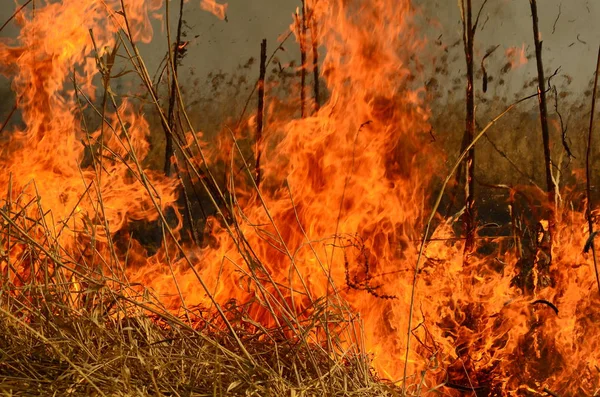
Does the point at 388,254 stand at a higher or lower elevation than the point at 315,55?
lower

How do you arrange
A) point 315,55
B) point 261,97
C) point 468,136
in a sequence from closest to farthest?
point 468,136 < point 315,55 < point 261,97

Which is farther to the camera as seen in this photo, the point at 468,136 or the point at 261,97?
the point at 261,97

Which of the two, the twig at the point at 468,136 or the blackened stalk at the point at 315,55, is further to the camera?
the blackened stalk at the point at 315,55

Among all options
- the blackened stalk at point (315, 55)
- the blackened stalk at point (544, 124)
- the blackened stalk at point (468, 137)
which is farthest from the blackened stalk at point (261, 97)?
the blackened stalk at point (544, 124)

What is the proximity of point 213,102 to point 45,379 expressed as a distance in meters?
2.17

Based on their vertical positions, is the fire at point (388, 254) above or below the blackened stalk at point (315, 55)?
below

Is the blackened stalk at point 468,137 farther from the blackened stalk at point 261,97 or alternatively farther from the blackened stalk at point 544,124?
the blackened stalk at point 261,97

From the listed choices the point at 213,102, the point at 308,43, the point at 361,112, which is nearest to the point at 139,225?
the point at 213,102

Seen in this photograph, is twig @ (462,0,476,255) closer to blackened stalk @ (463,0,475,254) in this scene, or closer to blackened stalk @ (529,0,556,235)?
blackened stalk @ (463,0,475,254)

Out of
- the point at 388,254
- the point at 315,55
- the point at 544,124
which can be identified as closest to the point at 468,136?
the point at 544,124

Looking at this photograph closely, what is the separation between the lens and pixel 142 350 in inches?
47.1

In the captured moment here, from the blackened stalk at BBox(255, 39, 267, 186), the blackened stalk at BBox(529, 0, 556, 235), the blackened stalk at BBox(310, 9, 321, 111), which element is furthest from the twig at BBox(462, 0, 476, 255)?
the blackened stalk at BBox(255, 39, 267, 186)

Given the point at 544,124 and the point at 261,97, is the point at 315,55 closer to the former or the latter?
the point at 261,97

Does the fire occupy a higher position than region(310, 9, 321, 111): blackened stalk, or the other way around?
region(310, 9, 321, 111): blackened stalk
